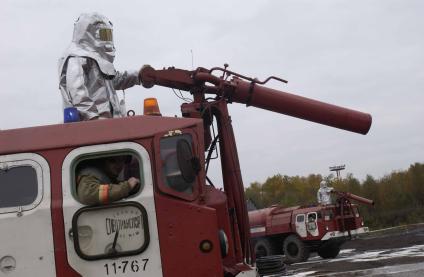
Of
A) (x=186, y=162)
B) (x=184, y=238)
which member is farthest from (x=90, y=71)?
(x=184, y=238)

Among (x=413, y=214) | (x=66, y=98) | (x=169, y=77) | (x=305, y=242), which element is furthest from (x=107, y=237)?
(x=413, y=214)

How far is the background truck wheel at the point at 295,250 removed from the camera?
19.3 m

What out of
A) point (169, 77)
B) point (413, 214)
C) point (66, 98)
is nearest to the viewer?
point (66, 98)

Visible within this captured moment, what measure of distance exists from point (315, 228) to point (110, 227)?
51.4ft

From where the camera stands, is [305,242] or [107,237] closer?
[107,237]

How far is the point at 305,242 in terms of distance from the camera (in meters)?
19.5

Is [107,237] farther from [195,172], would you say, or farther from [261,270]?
[261,270]

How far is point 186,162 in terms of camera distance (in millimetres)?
4316

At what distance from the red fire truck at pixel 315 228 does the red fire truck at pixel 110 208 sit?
1500 cm

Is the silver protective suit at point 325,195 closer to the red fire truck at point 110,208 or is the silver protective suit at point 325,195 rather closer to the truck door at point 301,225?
the truck door at point 301,225

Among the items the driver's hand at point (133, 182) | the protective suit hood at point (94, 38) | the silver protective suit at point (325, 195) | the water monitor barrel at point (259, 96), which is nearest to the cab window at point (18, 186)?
the driver's hand at point (133, 182)

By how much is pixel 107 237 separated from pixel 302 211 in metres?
16.2

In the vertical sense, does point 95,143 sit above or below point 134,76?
below

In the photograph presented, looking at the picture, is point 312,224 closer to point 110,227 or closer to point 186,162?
point 186,162
